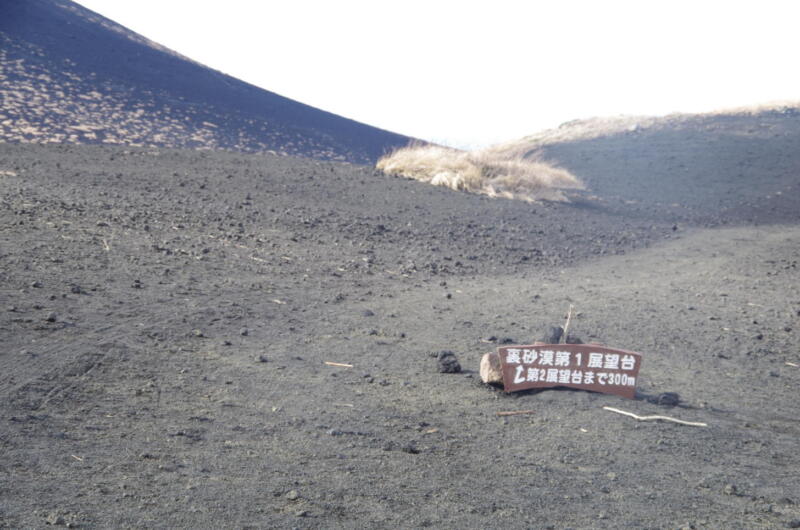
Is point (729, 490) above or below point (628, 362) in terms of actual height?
below

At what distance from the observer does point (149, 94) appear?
2141 cm

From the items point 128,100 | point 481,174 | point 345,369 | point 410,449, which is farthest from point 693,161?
point 410,449

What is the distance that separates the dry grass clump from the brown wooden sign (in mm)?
10170

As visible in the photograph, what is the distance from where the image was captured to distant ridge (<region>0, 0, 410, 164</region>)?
672 inches

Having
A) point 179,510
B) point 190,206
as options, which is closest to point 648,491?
point 179,510

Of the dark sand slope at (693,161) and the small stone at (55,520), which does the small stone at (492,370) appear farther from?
the dark sand slope at (693,161)

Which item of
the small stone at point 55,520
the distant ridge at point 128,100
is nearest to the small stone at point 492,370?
the small stone at point 55,520

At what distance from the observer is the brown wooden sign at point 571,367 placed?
4.96 metres

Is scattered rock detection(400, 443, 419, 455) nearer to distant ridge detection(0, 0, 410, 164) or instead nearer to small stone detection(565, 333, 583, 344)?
small stone detection(565, 333, 583, 344)

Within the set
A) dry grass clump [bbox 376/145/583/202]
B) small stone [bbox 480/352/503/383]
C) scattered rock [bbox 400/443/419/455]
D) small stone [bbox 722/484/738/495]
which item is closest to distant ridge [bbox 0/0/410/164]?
dry grass clump [bbox 376/145/583/202]

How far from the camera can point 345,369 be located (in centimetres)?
533

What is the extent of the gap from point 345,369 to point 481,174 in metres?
11.5

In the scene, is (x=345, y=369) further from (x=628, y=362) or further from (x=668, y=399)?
(x=668, y=399)

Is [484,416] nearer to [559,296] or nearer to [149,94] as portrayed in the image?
[559,296]
